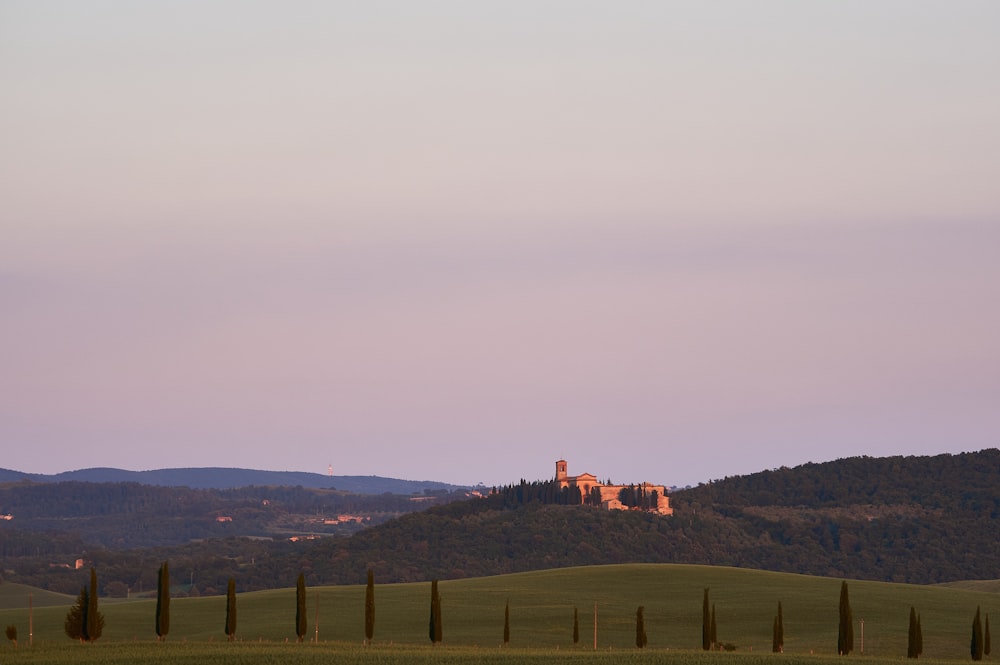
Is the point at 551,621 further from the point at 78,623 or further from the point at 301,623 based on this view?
the point at 78,623

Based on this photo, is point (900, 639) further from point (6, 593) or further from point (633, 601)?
point (6, 593)

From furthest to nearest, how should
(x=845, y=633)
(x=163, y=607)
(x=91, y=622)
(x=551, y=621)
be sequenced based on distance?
(x=551, y=621)
(x=845, y=633)
(x=163, y=607)
(x=91, y=622)

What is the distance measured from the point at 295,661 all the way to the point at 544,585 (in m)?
79.7

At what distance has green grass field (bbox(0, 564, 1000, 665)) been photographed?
251ft

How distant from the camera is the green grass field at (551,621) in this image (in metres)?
76.4

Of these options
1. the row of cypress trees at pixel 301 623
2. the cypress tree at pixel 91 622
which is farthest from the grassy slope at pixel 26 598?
the cypress tree at pixel 91 622

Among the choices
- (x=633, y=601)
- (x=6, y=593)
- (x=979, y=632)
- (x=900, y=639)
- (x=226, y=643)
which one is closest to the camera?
(x=226, y=643)

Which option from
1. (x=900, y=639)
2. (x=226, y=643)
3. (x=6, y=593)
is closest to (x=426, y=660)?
(x=226, y=643)

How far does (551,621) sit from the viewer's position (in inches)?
4611

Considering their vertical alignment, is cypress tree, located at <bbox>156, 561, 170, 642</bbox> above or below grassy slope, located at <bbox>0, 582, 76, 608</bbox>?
above

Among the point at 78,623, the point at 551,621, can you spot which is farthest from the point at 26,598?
the point at 78,623

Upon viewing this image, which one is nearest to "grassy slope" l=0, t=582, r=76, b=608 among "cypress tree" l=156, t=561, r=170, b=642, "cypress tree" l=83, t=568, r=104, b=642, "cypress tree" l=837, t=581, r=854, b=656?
"cypress tree" l=156, t=561, r=170, b=642

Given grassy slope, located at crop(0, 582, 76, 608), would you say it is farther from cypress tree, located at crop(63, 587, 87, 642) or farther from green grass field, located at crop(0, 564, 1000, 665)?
cypress tree, located at crop(63, 587, 87, 642)

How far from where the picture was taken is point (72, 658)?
6969cm
